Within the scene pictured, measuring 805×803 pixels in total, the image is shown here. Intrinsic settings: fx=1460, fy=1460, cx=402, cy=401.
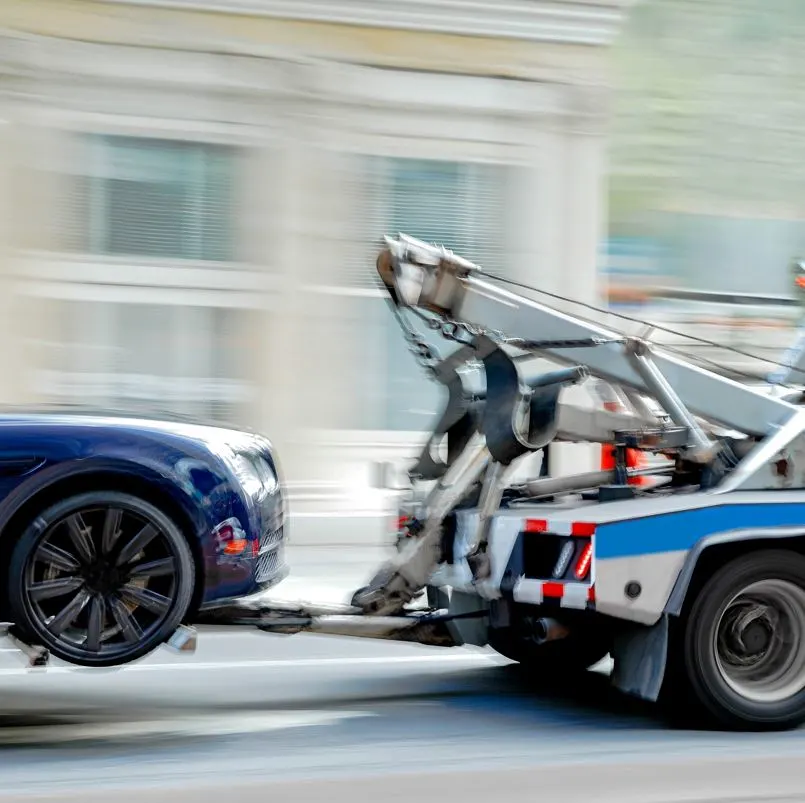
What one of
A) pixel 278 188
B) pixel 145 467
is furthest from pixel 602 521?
pixel 278 188

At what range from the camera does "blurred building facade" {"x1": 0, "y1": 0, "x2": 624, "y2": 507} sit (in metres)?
13.7

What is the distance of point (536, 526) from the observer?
21.1ft

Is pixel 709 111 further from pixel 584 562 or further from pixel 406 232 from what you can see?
pixel 584 562

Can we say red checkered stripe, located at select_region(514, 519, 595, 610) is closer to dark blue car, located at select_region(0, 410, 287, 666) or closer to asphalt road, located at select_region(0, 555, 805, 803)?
asphalt road, located at select_region(0, 555, 805, 803)

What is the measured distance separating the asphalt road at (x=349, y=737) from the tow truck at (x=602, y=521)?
1.25ft

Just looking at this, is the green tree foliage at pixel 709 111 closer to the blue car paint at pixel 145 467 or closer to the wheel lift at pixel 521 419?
the wheel lift at pixel 521 419

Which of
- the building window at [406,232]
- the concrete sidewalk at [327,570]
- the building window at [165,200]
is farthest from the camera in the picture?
the building window at [406,232]

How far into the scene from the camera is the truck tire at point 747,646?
20.8 feet

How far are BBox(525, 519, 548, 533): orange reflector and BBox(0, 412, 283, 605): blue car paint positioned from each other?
119 cm

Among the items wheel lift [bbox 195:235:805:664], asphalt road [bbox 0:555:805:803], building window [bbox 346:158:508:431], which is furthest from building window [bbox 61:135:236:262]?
wheel lift [bbox 195:235:805:664]


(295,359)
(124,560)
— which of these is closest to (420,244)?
(124,560)

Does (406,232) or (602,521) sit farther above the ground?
(406,232)

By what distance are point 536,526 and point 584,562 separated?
303 millimetres

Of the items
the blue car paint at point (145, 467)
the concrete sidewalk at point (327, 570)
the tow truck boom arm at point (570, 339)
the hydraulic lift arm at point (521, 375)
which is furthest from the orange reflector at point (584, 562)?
the concrete sidewalk at point (327, 570)
